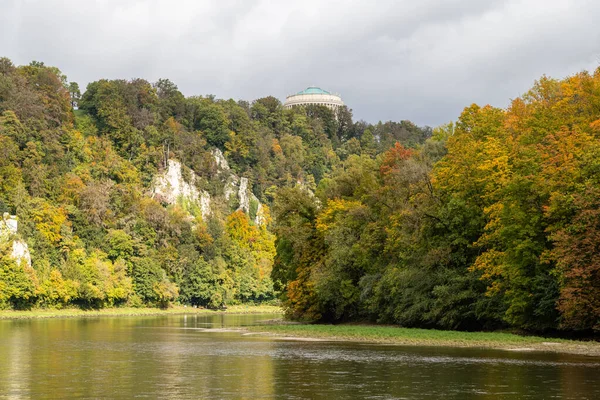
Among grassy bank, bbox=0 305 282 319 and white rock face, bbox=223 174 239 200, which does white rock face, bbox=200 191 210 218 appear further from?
grassy bank, bbox=0 305 282 319

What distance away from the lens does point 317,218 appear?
84.0 meters

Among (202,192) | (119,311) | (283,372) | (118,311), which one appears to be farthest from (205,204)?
(283,372)

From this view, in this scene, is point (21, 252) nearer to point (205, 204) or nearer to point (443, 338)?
point (205, 204)

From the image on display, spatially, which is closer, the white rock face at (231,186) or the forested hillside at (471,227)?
the forested hillside at (471,227)

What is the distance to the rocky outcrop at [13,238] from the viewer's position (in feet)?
354

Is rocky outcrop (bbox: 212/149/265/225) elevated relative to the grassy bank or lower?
→ elevated

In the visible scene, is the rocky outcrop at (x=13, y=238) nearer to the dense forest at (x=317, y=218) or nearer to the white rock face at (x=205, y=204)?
the dense forest at (x=317, y=218)

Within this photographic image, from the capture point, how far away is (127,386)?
30094 millimetres

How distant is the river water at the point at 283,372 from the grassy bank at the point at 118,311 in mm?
52928

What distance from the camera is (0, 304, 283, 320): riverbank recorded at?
336 ft

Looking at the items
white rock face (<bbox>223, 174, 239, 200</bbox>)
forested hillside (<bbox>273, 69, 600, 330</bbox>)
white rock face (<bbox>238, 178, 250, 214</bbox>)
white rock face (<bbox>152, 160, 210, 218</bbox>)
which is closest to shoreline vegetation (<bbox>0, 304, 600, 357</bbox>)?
forested hillside (<bbox>273, 69, 600, 330</bbox>)

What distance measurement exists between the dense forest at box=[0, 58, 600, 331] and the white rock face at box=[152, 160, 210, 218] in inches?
17.0

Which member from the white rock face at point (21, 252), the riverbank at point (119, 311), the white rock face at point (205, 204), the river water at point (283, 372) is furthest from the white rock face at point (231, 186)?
the river water at point (283, 372)

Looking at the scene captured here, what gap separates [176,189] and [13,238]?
58818mm
